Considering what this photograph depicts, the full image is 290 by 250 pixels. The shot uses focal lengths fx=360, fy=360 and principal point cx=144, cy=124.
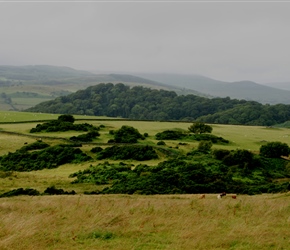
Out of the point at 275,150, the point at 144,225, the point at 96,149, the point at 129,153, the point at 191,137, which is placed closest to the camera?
the point at 144,225

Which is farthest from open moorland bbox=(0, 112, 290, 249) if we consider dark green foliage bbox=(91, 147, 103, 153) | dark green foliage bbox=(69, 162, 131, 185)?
dark green foliage bbox=(91, 147, 103, 153)

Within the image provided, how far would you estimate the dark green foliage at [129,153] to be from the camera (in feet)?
170

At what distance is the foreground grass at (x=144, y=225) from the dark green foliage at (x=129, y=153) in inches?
1331

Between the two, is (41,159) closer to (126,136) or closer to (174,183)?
(126,136)

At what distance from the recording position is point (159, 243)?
1208 centimetres

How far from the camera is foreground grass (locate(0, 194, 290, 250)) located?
11.9 meters

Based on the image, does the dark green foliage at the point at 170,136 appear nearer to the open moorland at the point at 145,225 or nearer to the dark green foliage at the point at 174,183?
the dark green foliage at the point at 174,183

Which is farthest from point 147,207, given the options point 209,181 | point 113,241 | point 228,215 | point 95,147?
point 95,147

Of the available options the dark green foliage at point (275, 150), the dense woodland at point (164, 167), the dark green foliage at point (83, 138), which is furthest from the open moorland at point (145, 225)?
the dark green foliage at point (83, 138)

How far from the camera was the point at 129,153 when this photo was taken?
52.6m

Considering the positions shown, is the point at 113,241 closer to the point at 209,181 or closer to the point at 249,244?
the point at 249,244

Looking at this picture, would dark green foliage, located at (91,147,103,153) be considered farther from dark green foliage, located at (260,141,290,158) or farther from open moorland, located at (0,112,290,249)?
open moorland, located at (0,112,290,249)

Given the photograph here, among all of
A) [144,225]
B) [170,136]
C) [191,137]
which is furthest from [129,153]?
[144,225]

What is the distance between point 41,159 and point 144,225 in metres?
40.3
